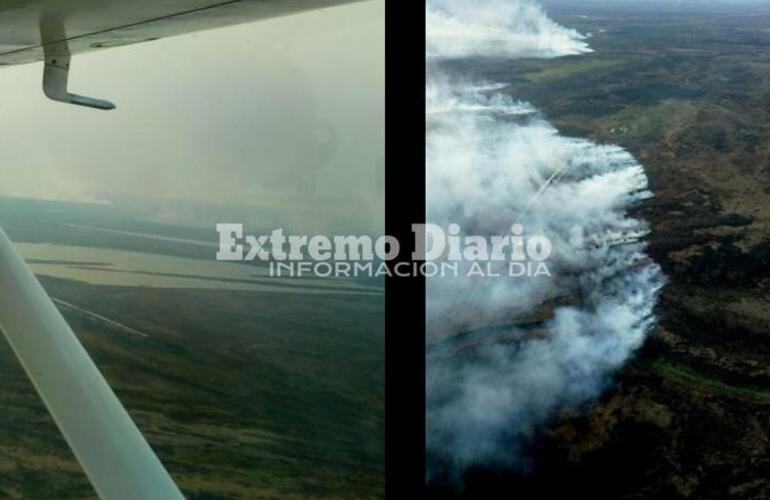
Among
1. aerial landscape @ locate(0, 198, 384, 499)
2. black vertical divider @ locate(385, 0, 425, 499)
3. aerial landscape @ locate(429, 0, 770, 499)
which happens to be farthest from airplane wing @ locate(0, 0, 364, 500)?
aerial landscape @ locate(429, 0, 770, 499)

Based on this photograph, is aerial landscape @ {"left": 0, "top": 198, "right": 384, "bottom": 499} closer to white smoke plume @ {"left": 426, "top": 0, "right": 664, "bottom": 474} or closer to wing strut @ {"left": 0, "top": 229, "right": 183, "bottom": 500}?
wing strut @ {"left": 0, "top": 229, "right": 183, "bottom": 500}

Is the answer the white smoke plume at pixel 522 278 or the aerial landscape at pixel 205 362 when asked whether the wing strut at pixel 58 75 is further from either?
the white smoke plume at pixel 522 278

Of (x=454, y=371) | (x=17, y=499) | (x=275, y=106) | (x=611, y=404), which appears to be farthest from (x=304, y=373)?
(x=17, y=499)

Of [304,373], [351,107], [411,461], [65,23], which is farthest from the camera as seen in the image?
[304,373]

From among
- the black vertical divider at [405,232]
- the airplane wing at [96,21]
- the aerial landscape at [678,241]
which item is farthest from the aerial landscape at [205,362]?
the aerial landscape at [678,241]

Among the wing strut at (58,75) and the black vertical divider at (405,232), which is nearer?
the black vertical divider at (405,232)

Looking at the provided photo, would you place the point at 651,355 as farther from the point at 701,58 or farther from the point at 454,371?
the point at 701,58
